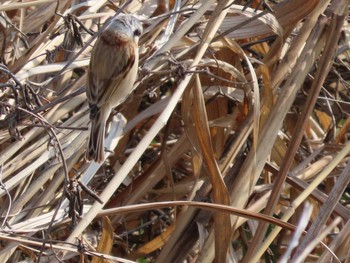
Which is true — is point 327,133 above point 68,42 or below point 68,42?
below

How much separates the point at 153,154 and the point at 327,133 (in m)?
0.60

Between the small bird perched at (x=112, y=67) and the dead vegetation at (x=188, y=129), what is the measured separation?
44 millimetres

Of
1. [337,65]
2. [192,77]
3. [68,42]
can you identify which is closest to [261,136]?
[192,77]

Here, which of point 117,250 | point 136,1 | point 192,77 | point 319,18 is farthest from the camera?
point 117,250

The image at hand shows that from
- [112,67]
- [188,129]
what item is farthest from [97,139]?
[188,129]

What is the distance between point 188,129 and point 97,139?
1.29 feet

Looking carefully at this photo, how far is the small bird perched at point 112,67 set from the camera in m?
2.06

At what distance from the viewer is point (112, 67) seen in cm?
216

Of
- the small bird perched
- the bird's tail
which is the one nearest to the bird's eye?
the small bird perched

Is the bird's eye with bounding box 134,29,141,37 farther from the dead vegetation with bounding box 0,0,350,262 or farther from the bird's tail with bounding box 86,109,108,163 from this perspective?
the bird's tail with bounding box 86,109,108,163

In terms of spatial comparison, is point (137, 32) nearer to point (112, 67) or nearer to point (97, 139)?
point (112, 67)

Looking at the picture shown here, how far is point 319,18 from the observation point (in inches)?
90.6

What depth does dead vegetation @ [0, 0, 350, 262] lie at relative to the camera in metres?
2.00

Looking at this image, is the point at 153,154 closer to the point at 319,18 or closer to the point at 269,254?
the point at 269,254
